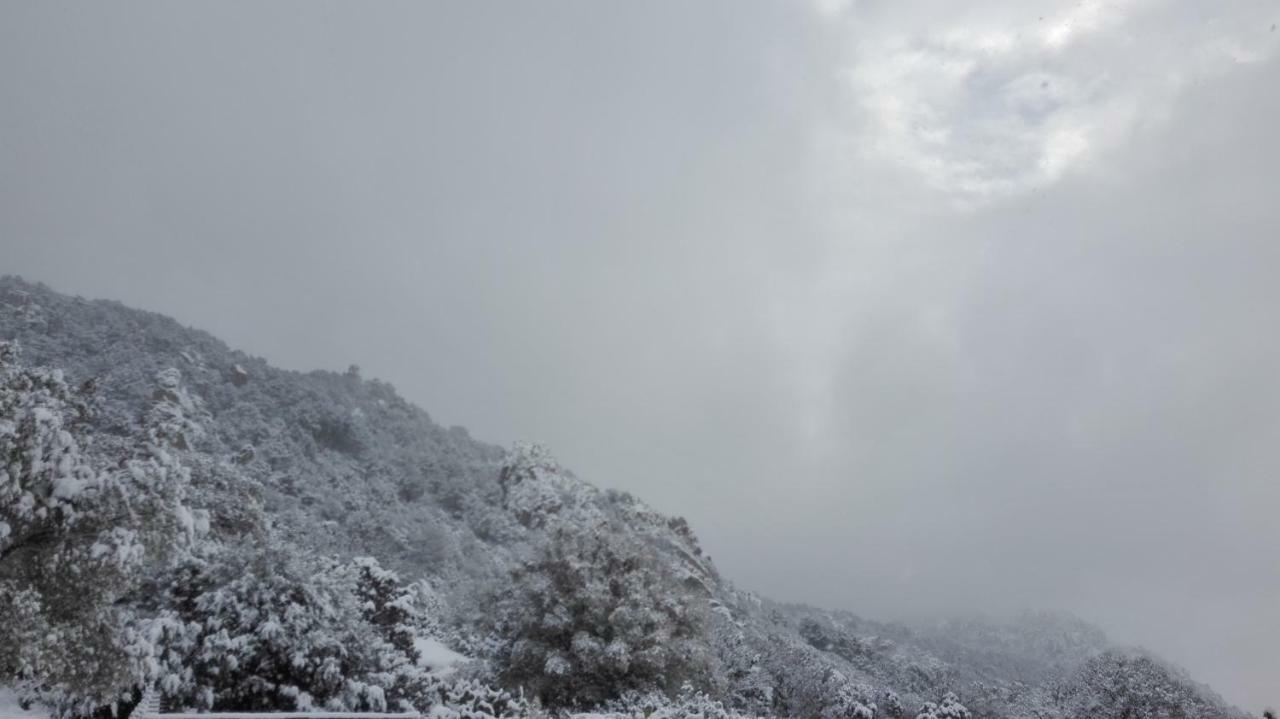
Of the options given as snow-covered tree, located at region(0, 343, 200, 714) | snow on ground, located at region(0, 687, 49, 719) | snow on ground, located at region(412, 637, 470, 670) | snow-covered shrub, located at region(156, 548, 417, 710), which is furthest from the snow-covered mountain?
snow on ground, located at region(0, 687, 49, 719)

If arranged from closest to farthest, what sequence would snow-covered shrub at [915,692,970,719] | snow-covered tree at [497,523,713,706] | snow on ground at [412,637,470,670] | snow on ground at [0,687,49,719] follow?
snow on ground at [0,687,49,719] → snow-covered tree at [497,523,713,706] → snow on ground at [412,637,470,670] → snow-covered shrub at [915,692,970,719]

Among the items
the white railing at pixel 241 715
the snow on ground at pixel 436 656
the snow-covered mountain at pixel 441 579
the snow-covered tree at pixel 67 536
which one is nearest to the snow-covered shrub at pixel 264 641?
the snow-covered mountain at pixel 441 579

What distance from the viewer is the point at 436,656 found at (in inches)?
1048

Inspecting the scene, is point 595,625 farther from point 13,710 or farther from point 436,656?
point 13,710

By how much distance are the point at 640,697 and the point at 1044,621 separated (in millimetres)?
195348

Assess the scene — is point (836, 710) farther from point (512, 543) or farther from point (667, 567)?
point (512, 543)

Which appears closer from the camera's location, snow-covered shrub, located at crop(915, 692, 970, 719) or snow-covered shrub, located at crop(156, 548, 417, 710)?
snow-covered shrub, located at crop(156, 548, 417, 710)

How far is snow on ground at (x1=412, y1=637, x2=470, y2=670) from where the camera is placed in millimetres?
24472

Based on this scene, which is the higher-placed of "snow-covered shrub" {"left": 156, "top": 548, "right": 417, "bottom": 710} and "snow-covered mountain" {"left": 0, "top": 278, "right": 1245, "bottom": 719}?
"snow-covered mountain" {"left": 0, "top": 278, "right": 1245, "bottom": 719}

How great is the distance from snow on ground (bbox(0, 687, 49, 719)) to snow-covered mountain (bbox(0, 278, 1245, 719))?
78.0 inches

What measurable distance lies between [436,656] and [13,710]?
45.5 ft

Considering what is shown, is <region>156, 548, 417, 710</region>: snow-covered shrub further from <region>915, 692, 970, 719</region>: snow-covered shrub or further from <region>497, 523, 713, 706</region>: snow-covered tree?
<region>915, 692, 970, 719</region>: snow-covered shrub

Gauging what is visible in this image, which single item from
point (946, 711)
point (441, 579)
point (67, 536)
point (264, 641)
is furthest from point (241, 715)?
point (441, 579)

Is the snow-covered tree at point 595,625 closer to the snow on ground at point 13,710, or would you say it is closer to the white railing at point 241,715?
the white railing at point 241,715
